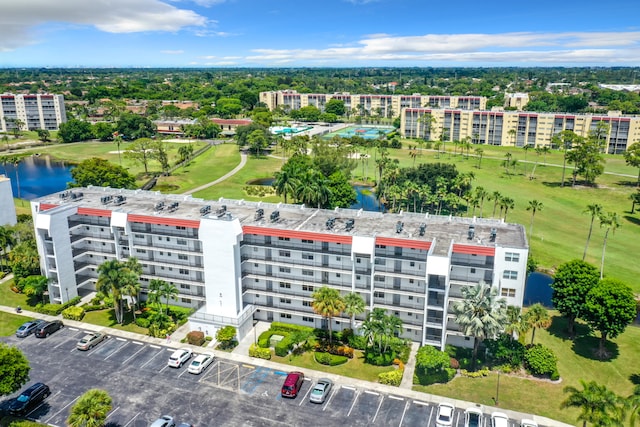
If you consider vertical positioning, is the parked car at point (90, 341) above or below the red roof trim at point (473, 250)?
below

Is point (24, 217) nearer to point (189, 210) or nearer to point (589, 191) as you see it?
point (189, 210)

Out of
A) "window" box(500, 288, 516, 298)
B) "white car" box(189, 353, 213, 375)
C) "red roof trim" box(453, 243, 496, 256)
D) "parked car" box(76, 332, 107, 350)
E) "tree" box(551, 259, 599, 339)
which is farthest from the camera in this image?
"tree" box(551, 259, 599, 339)

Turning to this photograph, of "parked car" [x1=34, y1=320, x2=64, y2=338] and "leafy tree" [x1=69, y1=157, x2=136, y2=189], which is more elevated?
"leafy tree" [x1=69, y1=157, x2=136, y2=189]

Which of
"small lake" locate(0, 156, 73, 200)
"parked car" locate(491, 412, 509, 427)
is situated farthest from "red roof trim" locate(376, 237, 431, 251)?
"small lake" locate(0, 156, 73, 200)

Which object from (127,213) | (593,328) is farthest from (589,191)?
(127,213)

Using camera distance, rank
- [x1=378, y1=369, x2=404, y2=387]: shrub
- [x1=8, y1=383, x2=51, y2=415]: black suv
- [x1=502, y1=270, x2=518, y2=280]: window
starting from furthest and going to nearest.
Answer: [x1=502, y1=270, x2=518, y2=280]: window → [x1=378, y1=369, x2=404, y2=387]: shrub → [x1=8, y1=383, x2=51, y2=415]: black suv

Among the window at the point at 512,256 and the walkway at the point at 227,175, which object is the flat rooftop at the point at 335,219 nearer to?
the window at the point at 512,256

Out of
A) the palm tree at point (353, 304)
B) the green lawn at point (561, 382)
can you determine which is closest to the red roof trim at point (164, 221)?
the palm tree at point (353, 304)

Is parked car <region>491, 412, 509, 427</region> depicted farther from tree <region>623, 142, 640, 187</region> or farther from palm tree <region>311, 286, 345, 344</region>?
tree <region>623, 142, 640, 187</region>

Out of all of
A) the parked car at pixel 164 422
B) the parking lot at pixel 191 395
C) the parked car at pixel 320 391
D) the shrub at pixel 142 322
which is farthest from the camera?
the shrub at pixel 142 322
